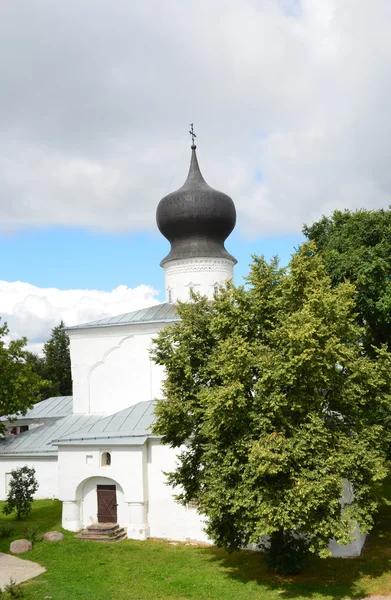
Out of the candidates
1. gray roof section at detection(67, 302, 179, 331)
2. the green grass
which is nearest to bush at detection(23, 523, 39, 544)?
the green grass

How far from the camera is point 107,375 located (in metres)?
20.8

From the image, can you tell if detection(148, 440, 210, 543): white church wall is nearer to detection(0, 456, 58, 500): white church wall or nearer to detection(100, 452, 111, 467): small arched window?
detection(100, 452, 111, 467): small arched window

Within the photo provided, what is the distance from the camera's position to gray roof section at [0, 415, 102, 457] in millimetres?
20703

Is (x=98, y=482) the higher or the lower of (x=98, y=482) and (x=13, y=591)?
the higher

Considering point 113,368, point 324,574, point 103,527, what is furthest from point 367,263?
point 103,527

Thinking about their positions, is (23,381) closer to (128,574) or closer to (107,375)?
(107,375)

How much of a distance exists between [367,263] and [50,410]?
17.2m

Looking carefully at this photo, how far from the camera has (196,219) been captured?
2188 centimetres

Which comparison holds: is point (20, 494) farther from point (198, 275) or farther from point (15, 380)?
point (198, 275)

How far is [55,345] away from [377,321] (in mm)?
29923

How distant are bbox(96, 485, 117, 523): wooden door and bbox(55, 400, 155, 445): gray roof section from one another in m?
1.55

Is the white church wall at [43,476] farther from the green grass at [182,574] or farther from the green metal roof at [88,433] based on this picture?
the green grass at [182,574]

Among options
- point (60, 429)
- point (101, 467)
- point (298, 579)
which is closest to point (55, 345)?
point (60, 429)

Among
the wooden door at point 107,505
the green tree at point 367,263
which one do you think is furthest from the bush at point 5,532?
the green tree at point 367,263
